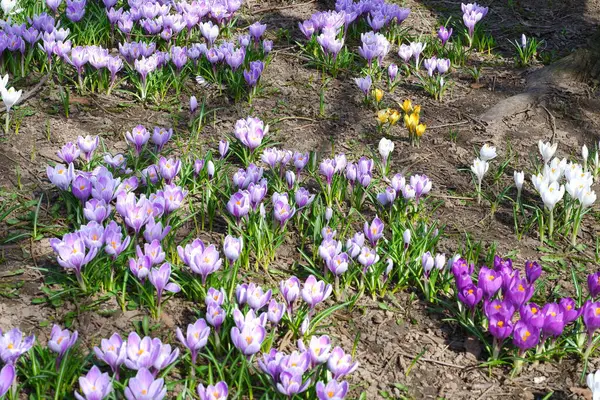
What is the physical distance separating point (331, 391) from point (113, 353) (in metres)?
0.67

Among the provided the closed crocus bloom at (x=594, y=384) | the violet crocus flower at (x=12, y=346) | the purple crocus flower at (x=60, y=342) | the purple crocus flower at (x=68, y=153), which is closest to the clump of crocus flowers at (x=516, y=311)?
the closed crocus bloom at (x=594, y=384)

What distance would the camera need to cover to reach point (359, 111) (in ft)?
13.9

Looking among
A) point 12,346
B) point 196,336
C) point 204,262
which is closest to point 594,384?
point 196,336

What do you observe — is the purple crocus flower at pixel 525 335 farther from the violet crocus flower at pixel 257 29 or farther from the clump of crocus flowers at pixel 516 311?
the violet crocus flower at pixel 257 29

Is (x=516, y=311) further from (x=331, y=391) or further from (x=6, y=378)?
(x=6, y=378)

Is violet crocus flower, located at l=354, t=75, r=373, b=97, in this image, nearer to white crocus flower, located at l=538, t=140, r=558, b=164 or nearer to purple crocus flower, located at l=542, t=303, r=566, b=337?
white crocus flower, located at l=538, t=140, r=558, b=164

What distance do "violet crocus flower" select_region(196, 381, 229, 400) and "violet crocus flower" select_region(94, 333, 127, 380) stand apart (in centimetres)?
27

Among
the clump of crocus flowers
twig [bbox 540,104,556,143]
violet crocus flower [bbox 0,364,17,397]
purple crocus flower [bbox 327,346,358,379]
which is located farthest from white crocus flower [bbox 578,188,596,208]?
violet crocus flower [bbox 0,364,17,397]

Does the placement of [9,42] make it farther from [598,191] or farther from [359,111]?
[598,191]

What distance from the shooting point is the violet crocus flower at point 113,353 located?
2.07 metres

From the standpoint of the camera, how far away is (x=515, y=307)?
260 centimetres

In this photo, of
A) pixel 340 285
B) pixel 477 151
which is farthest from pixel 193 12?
pixel 340 285

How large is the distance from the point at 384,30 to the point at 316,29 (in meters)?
0.65

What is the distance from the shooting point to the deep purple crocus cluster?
2.39 metres
